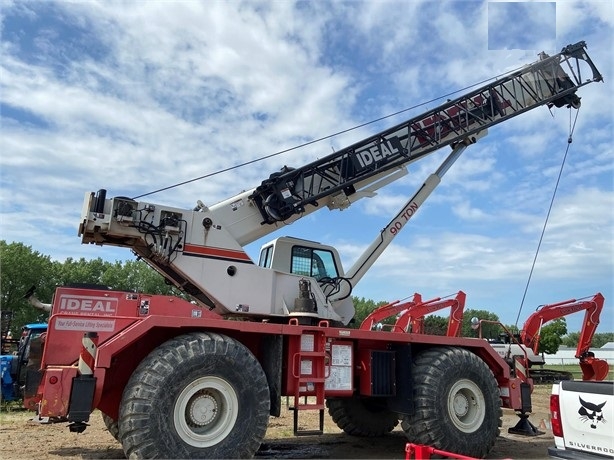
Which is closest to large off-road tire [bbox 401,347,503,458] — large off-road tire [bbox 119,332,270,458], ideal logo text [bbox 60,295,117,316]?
large off-road tire [bbox 119,332,270,458]

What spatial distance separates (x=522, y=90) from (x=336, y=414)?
8277 mm

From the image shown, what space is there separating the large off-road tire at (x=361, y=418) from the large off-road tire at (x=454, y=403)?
208 cm

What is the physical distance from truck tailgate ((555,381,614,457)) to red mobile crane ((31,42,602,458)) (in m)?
3.08

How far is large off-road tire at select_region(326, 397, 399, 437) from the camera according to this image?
10.5 meters

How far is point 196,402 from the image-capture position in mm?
6574

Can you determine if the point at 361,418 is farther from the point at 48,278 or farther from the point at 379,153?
the point at 48,278

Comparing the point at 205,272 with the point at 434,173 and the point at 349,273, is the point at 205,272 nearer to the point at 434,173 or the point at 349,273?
the point at 349,273

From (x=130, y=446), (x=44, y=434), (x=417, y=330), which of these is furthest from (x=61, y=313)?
(x=417, y=330)

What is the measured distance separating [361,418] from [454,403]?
2.52m

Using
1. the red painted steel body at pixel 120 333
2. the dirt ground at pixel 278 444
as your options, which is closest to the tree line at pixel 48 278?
the dirt ground at pixel 278 444

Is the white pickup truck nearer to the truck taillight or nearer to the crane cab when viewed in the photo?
the truck taillight

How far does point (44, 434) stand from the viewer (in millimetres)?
9930

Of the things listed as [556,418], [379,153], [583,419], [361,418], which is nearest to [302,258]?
[379,153]

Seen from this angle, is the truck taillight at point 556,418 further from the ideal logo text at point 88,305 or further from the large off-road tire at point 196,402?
the ideal logo text at point 88,305
